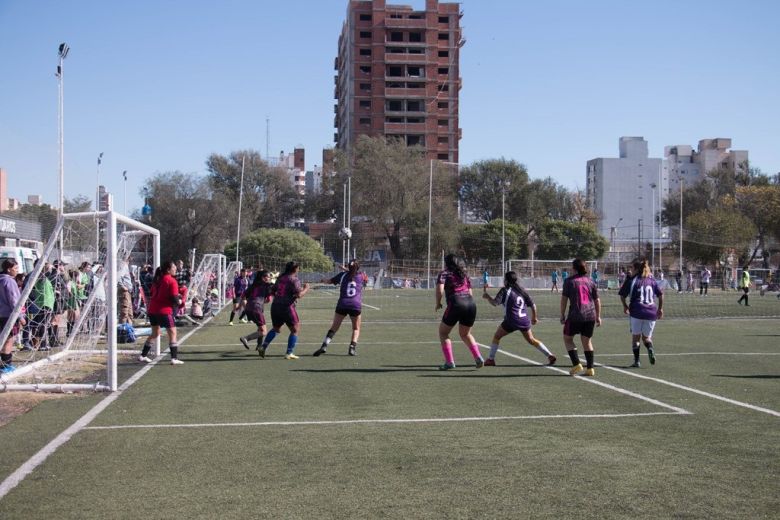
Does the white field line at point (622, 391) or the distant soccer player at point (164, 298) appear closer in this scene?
the white field line at point (622, 391)

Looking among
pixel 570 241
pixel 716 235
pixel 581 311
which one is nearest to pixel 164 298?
pixel 581 311

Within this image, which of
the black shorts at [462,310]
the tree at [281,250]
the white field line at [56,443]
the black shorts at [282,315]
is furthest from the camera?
the tree at [281,250]

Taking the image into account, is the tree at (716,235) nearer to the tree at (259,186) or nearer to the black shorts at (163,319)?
the tree at (259,186)

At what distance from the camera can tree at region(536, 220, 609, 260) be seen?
3529 inches

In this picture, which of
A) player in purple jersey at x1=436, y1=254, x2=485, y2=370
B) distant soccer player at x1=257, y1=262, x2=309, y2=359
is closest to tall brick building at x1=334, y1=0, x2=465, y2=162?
distant soccer player at x1=257, y1=262, x2=309, y2=359

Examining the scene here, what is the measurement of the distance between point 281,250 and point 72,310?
5526 cm

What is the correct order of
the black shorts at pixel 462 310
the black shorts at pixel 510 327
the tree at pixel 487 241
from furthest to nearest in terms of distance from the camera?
1. the tree at pixel 487 241
2. the black shorts at pixel 510 327
3. the black shorts at pixel 462 310

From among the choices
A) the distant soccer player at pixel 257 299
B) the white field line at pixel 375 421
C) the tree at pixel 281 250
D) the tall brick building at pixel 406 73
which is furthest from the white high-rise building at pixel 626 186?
the white field line at pixel 375 421

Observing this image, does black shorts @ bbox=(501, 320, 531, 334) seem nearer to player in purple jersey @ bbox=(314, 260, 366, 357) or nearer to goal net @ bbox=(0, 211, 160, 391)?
player in purple jersey @ bbox=(314, 260, 366, 357)

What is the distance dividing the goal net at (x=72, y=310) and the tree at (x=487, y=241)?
70.9 meters

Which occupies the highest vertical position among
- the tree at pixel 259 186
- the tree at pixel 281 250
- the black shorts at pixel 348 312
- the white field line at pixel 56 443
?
the tree at pixel 259 186

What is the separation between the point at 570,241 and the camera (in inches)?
3561

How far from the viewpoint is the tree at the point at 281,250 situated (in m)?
69.8

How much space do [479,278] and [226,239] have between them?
24467 millimetres
